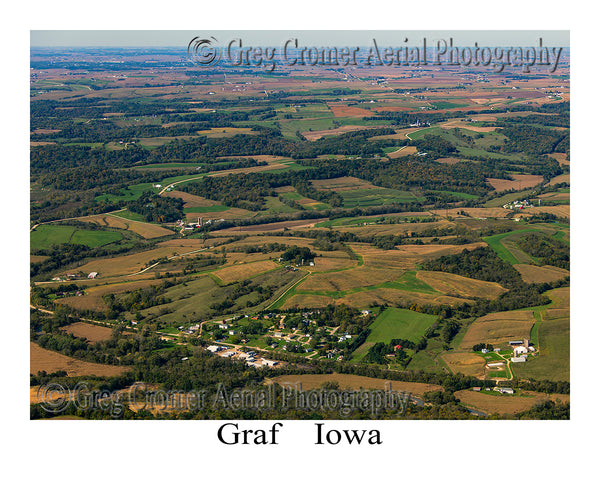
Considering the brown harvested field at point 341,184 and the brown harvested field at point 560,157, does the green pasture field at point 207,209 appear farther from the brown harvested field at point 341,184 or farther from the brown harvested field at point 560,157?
the brown harvested field at point 560,157

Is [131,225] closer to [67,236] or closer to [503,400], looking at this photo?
[67,236]

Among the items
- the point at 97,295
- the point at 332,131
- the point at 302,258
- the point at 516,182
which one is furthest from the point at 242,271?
the point at 332,131

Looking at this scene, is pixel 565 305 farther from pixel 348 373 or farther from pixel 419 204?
pixel 419 204

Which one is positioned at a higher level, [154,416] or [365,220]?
[365,220]

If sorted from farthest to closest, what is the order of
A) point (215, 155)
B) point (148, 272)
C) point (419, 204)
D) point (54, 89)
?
point (54, 89) → point (215, 155) → point (419, 204) → point (148, 272)

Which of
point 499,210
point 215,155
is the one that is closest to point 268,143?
point 215,155

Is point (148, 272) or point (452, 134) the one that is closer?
point (148, 272)

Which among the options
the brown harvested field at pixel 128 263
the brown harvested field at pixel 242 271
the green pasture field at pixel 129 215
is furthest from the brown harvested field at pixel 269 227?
the brown harvested field at pixel 242 271

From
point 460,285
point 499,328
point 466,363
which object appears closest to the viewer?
point 466,363
